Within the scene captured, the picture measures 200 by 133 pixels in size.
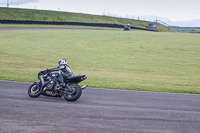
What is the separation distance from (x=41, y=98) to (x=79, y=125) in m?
3.52

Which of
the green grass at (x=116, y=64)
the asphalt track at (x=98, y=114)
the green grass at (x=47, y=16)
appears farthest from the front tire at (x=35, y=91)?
the green grass at (x=47, y=16)

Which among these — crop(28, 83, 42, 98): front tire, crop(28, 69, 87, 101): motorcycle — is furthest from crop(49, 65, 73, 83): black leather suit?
crop(28, 83, 42, 98): front tire

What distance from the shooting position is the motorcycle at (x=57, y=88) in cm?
944

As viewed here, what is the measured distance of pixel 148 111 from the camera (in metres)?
8.63

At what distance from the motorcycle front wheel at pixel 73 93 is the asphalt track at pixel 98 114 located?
167mm

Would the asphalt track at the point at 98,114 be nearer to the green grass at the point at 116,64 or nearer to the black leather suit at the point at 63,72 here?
the black leather suit at the point at 63,72

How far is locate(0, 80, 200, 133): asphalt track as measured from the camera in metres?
6.75

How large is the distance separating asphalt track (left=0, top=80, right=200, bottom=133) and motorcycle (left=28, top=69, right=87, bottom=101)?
0.71 ft

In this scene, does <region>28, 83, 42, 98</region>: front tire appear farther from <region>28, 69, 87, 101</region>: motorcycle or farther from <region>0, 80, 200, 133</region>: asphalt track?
<region>0, 80, 200, 133</region>: asphalt track

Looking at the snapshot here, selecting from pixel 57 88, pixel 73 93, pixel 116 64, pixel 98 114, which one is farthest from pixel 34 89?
pixel 116 64

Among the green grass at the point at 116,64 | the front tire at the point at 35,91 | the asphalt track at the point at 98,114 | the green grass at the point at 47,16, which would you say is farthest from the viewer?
the green grass at the point at 47,16

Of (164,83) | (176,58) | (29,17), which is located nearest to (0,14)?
(29,17)

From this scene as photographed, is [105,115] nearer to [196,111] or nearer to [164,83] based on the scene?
[196,111]

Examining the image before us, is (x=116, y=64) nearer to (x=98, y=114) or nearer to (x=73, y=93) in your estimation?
(x=73, y=93)
